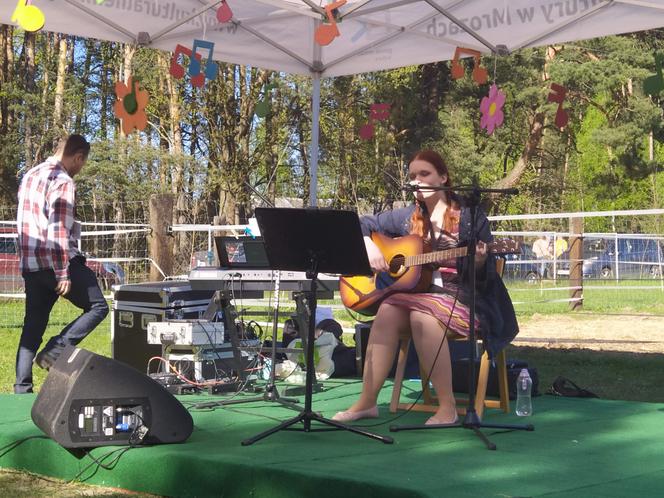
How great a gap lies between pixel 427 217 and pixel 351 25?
3.57m

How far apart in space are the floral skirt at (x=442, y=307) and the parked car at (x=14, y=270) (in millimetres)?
7968

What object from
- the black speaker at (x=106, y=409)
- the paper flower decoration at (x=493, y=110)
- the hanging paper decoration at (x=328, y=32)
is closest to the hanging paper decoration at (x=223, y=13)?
the hanging paper decoration at (x=328, y=32)

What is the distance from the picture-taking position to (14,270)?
13969 millimetres

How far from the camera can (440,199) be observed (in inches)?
208

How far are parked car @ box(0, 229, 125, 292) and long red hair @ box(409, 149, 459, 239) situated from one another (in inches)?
311

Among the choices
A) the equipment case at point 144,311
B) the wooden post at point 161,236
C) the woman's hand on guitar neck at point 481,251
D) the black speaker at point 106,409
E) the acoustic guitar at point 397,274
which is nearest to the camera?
the black speaker at point 106,409

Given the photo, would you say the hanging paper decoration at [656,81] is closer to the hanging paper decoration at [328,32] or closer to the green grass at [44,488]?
the hanging paper decoration at [328,32]

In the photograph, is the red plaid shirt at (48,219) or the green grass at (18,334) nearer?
the red plaid shirt at (48,219)

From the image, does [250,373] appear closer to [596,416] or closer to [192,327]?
[192,327]

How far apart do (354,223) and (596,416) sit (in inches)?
73.6

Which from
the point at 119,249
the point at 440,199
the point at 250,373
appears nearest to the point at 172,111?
the point at 119,249

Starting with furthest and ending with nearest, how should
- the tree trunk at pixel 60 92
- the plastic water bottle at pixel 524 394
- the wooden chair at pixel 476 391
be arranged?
1. the tree trunk at pixel 60 92
2. the plastic water bottle at pixel 524 394
3. the wooden chair at pixel 476 391

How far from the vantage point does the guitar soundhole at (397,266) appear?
5141 millimetres

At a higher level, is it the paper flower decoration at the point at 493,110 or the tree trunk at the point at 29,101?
the tree trunk at the point at 29,101
